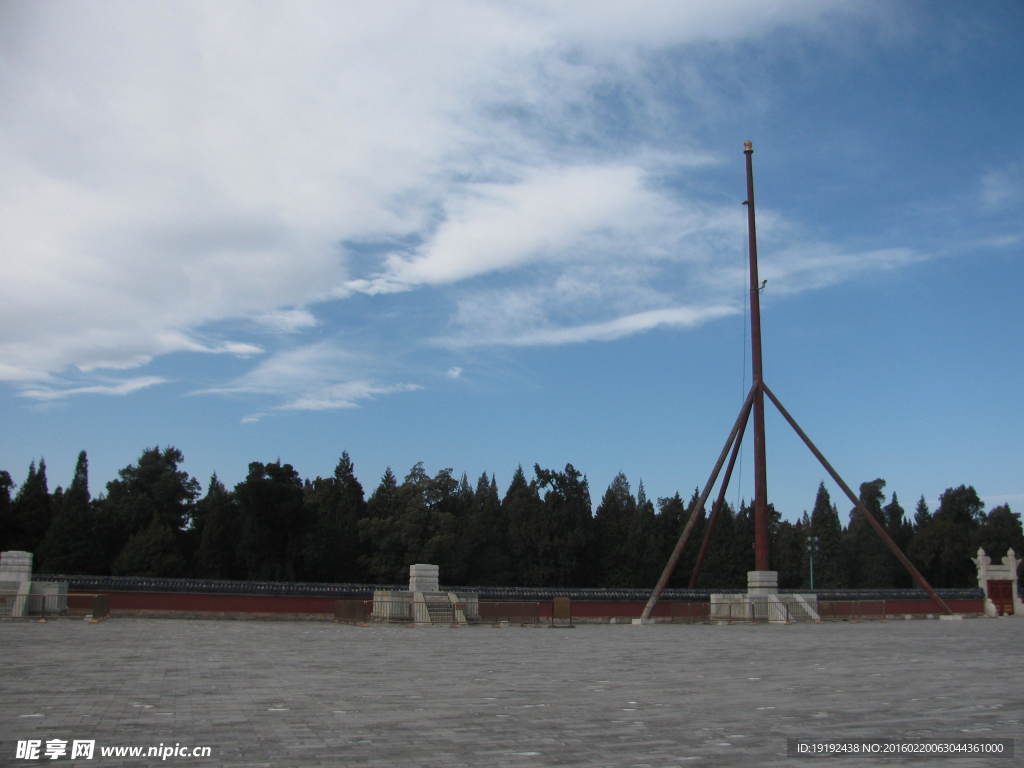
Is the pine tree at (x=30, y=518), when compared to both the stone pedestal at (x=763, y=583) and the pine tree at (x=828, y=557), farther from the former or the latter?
the pine tree at (x=828, y=557)

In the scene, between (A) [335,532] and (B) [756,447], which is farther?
(A) [335,532]

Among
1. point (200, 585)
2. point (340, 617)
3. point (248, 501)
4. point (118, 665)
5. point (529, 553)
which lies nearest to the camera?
point (118, 665)

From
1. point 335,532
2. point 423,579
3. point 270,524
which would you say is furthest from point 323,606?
point 335,532

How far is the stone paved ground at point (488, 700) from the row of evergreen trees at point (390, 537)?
45.3 meters

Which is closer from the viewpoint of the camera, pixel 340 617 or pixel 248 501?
pixel 340 617

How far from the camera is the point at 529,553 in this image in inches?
2886

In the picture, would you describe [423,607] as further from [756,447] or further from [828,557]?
[828,557]

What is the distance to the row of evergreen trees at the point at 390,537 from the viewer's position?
6538cm

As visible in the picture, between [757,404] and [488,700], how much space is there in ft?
110

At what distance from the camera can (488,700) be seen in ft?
37.4

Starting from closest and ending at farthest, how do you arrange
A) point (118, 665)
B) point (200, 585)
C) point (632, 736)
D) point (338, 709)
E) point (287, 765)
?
1. point (287, 765)
2. point (632, 736)
3. point (338, 709)
4. point (118, 665)
5. point (200, 585)

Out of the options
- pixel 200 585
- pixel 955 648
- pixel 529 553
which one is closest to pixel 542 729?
pixel 955 648

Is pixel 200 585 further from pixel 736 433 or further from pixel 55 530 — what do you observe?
pixel 55 530

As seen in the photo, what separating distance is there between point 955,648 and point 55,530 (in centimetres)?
6226
